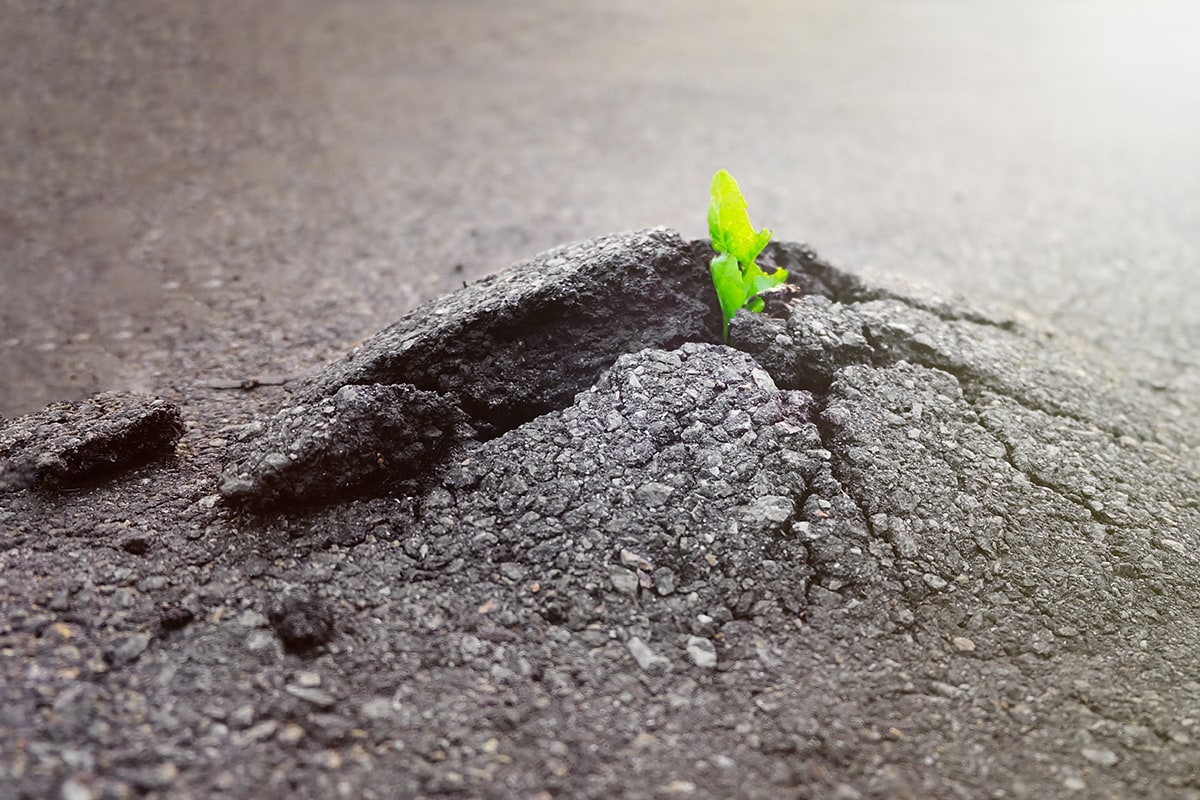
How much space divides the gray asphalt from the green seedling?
1.77m

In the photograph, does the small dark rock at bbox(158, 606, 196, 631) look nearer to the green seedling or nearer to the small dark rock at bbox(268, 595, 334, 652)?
the small dark rock at bbox(268, 595, 334, 652)

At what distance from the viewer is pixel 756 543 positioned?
1.85m

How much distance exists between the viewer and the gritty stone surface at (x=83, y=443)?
2.05 m

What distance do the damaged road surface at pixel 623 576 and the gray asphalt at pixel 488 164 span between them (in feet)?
4.54

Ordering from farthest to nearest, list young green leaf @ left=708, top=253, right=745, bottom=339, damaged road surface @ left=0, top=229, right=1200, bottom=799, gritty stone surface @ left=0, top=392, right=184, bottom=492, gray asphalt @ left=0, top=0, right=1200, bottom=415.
Result: gray asphalt @ left=0, top=0, right=1200, bottom=415
young green leaf @ left=708, top=253, right=745, bottom=339
gritty stone surface @ left=0, top=392, right=184, bottom=492
damaged road surface @ left=0, top=229, right=1200, bottom=799

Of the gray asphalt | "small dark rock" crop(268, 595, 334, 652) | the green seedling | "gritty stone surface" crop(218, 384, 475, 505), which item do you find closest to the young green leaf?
the green seedling

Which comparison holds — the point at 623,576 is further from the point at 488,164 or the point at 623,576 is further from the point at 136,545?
the point at 488,164

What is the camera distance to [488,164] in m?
5.26

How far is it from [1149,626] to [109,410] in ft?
8.88

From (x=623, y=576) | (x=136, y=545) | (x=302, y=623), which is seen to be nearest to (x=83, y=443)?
(x=136, y=545)

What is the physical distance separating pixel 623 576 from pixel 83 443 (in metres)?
1.39

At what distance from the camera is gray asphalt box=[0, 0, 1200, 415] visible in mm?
3799

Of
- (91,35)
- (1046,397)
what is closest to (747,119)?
(1046,397)

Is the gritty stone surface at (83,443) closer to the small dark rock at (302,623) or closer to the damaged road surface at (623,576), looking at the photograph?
the damaged road surface at (623,576)
